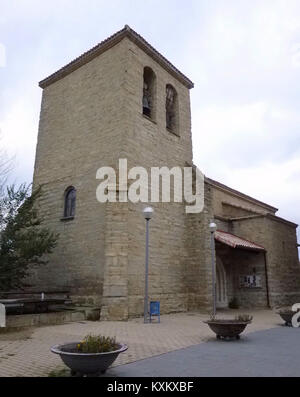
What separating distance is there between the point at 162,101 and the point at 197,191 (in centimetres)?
467

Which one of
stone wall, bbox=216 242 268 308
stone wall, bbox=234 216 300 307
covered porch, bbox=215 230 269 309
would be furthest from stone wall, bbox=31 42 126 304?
stone wall, bbox=234 216 300 307

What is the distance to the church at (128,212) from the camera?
38.7 ft

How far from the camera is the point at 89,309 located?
10.8 m

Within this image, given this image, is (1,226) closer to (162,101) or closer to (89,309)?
(89,309)

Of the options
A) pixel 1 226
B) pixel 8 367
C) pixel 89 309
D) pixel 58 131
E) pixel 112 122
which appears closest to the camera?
pixel 8 367

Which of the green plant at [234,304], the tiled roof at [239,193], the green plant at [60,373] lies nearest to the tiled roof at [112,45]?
the tiled roof at [239,193]

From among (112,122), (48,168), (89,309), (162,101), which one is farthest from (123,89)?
(89,309)

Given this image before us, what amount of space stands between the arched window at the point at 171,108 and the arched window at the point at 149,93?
150 cm

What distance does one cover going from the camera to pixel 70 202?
14.1m

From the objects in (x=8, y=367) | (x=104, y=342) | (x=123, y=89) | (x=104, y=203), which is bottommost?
(x=8, y=367)

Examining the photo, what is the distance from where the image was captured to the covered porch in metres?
16.3

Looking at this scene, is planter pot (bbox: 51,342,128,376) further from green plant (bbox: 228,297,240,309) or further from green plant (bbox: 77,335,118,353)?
green plant (bbox: 228,297,240,309)

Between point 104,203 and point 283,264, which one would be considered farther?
point 283,264
